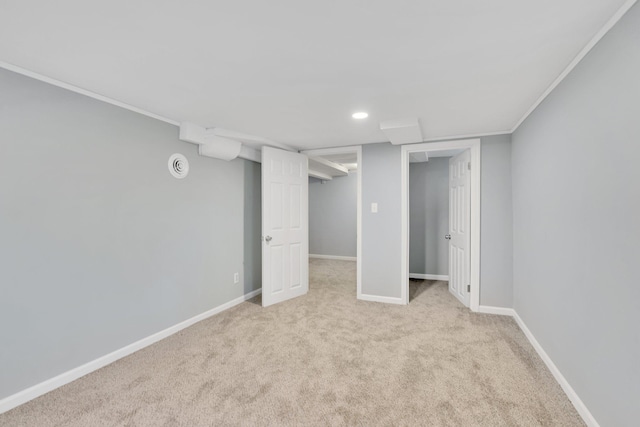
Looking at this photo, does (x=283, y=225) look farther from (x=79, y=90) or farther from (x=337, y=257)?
(x=337, y=257)

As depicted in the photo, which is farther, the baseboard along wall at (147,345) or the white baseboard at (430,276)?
the white baseboard at (430,276)

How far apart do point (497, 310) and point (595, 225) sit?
83.7 inches

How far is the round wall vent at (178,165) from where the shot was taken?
286 cm

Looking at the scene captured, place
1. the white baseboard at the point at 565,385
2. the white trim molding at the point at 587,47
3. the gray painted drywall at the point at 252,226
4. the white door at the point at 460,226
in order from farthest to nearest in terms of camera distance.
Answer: the gray painted drywall at the point at 252,226 → the white door at the point at 460,226 → the white baseboard at the point at 565,385 → the white trim molding at the point at 587,47

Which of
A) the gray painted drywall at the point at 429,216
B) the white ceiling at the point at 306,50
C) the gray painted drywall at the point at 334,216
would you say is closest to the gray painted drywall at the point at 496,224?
the white ceiling at the point at 306,50

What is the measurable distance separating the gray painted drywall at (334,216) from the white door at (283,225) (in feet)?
10.0

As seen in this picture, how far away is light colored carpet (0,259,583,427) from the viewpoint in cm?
171

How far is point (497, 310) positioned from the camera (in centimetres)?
333

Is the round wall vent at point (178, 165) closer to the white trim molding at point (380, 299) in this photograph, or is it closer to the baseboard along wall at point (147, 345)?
the baseboard along wall at point (147, 345)

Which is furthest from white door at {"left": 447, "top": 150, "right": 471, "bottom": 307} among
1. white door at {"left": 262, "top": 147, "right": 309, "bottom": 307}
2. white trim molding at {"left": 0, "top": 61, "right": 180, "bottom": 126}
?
white trim molding at {"left": 0, "top": 61, "right": 180, "bottom": 126}

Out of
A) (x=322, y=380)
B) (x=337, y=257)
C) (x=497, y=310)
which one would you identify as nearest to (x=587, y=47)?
(x=322, y=380)

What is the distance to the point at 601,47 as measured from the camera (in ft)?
4.86

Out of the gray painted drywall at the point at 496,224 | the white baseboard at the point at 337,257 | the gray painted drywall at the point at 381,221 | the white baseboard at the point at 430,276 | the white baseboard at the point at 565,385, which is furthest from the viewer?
the white baseboard at the point at 337,257

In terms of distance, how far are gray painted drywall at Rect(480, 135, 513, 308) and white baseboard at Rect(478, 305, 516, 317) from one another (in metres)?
0.04
